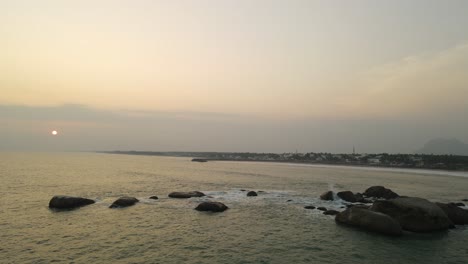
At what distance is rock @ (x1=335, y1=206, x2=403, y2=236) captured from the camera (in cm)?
2325

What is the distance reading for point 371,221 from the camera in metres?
24.2

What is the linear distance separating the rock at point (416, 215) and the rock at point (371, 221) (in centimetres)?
188

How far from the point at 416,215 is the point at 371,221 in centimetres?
404

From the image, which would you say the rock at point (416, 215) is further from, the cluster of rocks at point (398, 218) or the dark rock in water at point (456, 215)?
the dark rock in water at point (456, 215)

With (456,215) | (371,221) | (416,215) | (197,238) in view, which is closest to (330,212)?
(371,221)

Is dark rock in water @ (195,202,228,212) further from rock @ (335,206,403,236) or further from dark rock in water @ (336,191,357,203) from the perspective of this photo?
dark rock in water @ (336,191,357,203)

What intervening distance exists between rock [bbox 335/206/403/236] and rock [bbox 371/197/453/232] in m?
1.88

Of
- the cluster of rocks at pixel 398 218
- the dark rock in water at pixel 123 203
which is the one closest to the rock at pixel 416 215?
the cluster of rocks at pixel 398 218

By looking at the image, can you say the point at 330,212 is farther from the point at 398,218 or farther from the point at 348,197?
the point at 348,197

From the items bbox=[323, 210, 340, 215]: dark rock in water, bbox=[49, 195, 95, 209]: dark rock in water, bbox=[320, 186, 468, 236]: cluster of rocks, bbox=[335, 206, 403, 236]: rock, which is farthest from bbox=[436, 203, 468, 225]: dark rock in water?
bbox=[49, 195, 95, 209]: dark rock in water

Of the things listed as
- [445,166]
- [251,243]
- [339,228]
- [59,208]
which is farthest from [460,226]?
[445,166]

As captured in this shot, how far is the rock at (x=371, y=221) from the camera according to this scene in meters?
23.2

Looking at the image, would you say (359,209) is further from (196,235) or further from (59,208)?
(59,208)

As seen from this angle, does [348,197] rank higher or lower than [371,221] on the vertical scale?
lower
